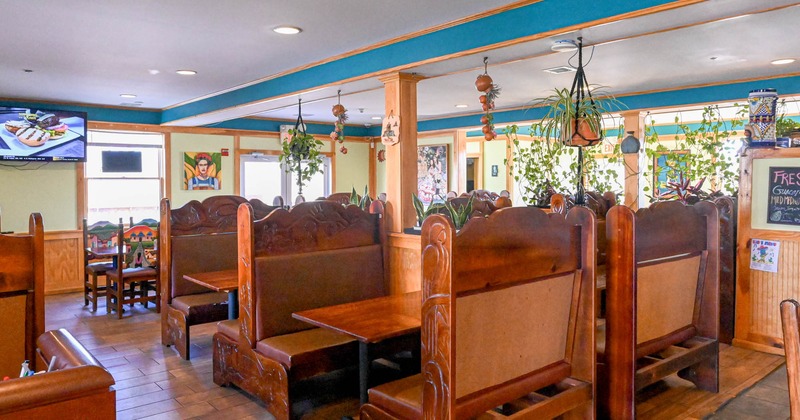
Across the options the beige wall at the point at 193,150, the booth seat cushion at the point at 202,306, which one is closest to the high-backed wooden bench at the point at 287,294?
the booth seat cushion at the point at 202,306

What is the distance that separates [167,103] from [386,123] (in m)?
4.51

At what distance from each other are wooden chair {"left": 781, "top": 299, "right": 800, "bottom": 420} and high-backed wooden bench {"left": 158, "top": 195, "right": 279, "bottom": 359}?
3.82 meters

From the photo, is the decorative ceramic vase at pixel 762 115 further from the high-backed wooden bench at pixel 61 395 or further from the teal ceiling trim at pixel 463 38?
the high-backed wooden bench at pixel 61 395

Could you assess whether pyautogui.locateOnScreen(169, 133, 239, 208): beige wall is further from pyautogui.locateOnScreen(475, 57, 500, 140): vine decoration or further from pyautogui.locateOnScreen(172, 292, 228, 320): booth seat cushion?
pyautogui.locateOnScreen(475, 57, 500, 140): vine decoration

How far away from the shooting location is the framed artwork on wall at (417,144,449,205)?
393 inches

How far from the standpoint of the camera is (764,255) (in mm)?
3947

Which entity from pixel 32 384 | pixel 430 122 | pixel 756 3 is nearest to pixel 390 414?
pixel 32 384

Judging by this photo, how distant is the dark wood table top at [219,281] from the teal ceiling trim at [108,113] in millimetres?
4842

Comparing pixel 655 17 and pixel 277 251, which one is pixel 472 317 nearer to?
pixel 277 251

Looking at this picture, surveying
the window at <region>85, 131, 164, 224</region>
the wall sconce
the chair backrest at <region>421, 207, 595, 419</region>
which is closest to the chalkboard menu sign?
the wall sconce

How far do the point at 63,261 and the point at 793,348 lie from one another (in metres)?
7.93

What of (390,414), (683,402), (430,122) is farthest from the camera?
(430,122)

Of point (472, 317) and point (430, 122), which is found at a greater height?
point (430, 122)

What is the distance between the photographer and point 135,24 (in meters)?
3.71
